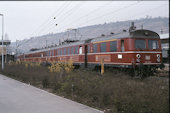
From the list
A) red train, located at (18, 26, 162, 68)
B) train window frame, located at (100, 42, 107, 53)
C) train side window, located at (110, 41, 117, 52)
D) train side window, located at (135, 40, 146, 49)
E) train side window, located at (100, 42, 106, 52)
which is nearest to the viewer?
red train, located at (18, 26, 162, 68)

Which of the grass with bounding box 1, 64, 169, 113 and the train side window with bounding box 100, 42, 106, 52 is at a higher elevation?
the train side window with bounding box 100, 42, 106, 52

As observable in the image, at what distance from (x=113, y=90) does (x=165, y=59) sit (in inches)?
1355

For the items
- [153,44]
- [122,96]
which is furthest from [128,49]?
[122,96]

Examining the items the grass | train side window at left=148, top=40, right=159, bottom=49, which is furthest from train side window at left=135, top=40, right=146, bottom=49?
the grass

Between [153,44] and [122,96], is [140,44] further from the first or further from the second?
[122,96]

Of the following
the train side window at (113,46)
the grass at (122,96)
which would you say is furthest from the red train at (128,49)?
the grass at (122,96)

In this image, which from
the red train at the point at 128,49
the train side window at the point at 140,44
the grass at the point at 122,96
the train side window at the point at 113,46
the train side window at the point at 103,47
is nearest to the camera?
the grass at the point at 122,96

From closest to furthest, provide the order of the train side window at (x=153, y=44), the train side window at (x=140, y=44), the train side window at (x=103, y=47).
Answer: the train side window at (x=140, y=44), the train side window at (x=153, y=44), the train side window at (x=103, y=47)

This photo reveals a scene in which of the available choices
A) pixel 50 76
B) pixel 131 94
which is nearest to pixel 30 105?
pixel 131 94

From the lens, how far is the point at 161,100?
6641mm

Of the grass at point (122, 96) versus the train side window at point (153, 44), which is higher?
the train side window at point (153, 44)

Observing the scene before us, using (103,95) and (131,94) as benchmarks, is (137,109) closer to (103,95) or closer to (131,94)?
(131,94)

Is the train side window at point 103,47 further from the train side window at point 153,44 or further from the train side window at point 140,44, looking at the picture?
the train side window at point 153,44

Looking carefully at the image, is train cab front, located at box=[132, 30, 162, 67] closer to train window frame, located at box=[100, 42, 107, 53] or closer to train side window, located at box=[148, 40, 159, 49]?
train side window, located at box=[148, 40, 159, 49]
